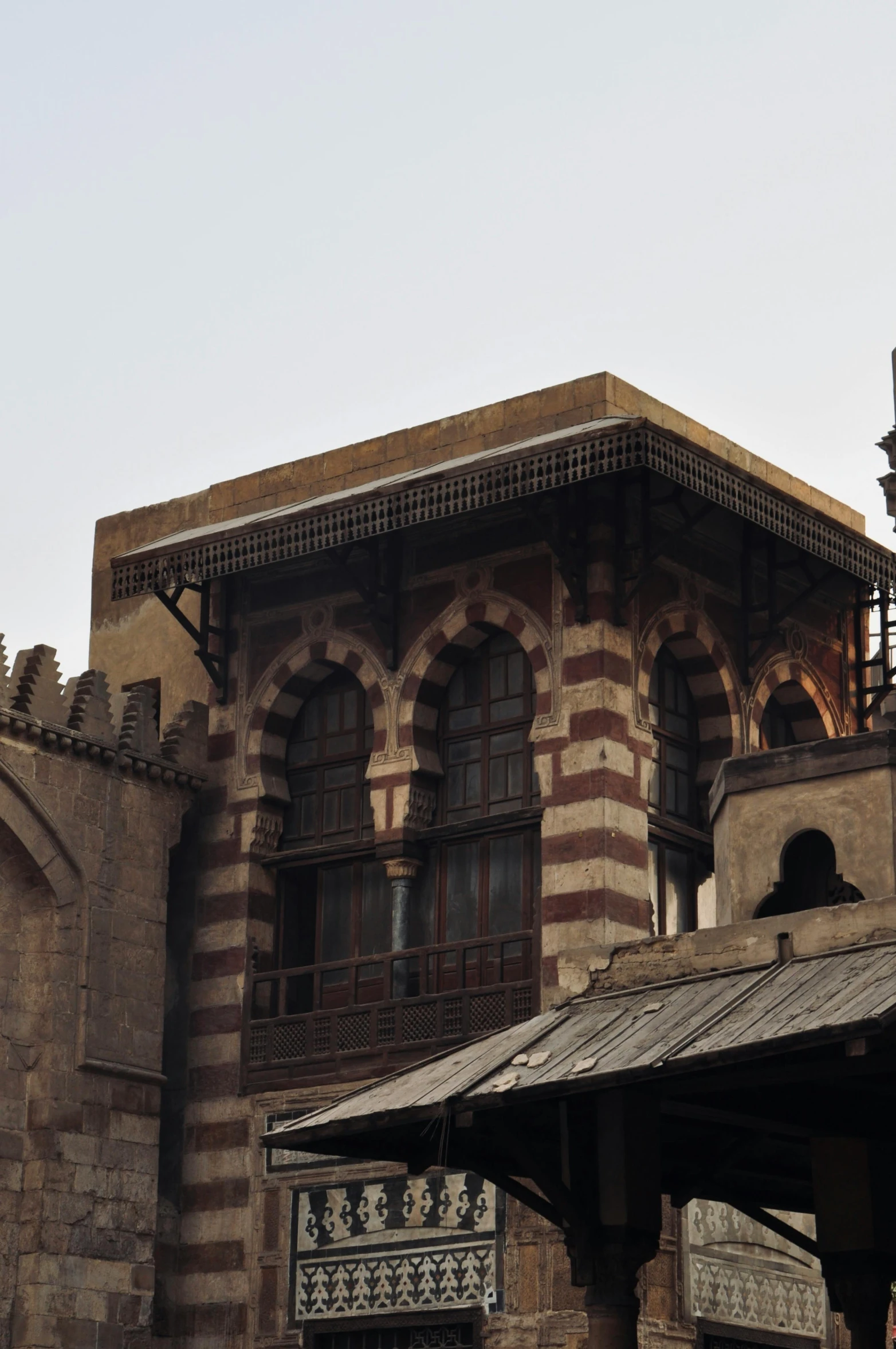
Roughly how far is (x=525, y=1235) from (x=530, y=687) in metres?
4.84

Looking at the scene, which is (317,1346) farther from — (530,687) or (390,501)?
(390,501)

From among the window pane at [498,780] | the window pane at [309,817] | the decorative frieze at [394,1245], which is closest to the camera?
the decorative frieze at [394,1245]

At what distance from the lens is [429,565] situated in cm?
2048

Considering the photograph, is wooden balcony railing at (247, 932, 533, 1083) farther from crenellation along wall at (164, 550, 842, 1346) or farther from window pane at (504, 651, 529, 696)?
window pane at (504, 651, 529, 696)

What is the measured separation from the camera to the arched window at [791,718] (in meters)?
21.4

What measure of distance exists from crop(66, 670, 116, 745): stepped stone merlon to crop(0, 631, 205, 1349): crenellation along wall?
0.02 metres

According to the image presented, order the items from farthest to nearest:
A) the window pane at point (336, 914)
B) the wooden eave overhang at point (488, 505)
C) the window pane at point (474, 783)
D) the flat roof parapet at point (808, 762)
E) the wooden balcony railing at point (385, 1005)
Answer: the window pane at point (336, 914), the window pane at point (474, 783), the wooden balcony railing at point (385, 1005), the wooden eave overhang at point (488, 505), the flat roof parapet at point (808, 762)

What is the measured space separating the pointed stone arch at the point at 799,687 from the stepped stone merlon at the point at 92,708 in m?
5.88

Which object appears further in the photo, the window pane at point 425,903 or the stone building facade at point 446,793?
the window pane at point 425,903

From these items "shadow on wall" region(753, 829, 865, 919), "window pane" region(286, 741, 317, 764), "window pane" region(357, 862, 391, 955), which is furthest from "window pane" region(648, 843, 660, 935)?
"shadow on wall" region(753, 829, 865, 919)

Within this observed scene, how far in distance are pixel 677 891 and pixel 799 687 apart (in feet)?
9.27

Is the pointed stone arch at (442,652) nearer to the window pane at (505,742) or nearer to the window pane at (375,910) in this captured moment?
the window pane at (505,742)

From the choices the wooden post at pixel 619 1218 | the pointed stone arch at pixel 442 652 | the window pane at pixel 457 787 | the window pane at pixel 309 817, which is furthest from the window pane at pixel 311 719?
the wooden post at pixel 619 1218

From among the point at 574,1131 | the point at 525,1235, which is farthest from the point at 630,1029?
the point at 525,1235
